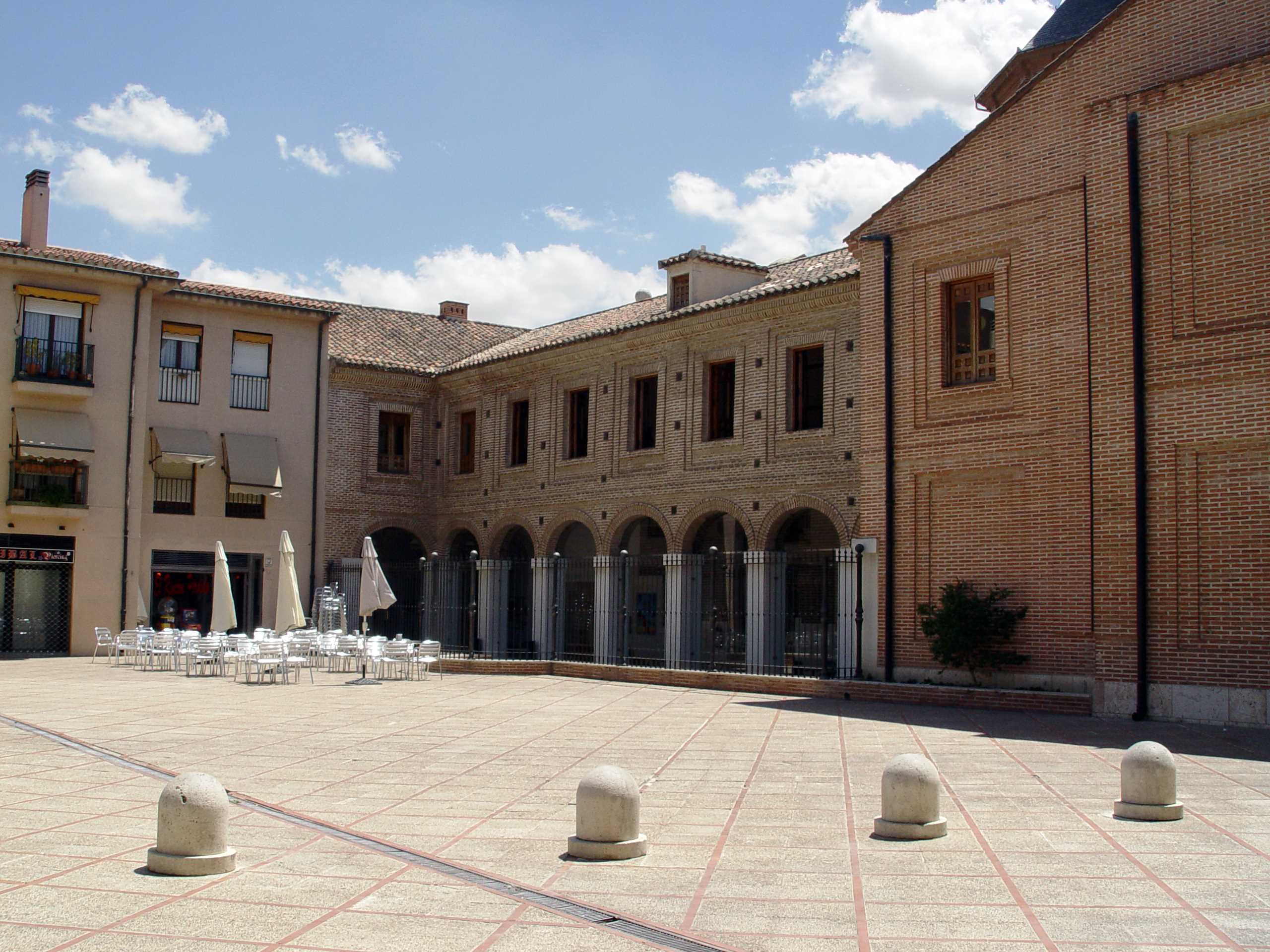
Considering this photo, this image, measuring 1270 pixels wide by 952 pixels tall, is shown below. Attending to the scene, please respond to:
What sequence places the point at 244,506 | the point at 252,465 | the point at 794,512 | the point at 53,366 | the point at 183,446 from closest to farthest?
1. the point at 794,512
2. the point at 53,366
3. the point at 183,446
4. the point at 252,465
5. the point at 244,506

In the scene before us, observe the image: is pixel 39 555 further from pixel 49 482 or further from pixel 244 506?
pixel 244 506

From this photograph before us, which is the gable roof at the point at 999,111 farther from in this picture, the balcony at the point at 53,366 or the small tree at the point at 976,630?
the balcony at the point at 53,366

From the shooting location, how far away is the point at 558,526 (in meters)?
28.7

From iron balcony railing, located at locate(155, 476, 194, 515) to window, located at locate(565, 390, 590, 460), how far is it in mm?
8659

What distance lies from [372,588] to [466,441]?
1159 centimetres

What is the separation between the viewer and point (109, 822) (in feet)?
26.3

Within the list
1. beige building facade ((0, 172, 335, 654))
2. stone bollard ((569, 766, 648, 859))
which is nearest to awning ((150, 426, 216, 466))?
beige building facade ((0, 172, 335, 654))

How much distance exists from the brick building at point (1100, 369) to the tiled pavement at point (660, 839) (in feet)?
5.90

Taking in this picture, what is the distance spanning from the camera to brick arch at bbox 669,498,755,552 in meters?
24.0

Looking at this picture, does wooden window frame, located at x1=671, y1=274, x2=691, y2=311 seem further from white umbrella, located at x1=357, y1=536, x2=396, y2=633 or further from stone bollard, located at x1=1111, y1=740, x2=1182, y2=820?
stone bollard, located at x1=1111, y1=740, x2=1182, y2=820

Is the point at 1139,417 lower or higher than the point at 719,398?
lower

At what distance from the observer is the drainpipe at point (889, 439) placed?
58.9 feet

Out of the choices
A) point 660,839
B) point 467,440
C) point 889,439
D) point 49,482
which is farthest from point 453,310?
point 660,839

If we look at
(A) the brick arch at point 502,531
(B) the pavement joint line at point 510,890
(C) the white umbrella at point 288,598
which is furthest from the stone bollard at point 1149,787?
(A) the brick arch at point 502,531
